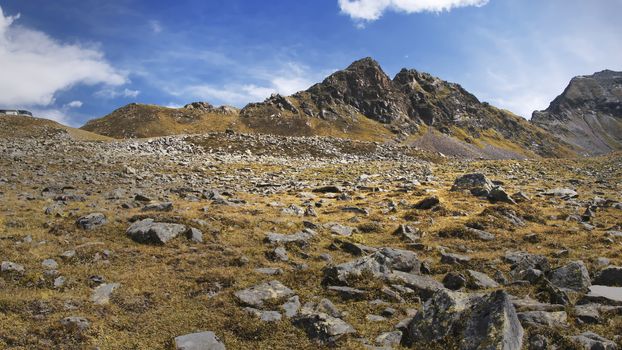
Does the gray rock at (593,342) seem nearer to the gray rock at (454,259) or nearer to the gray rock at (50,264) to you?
the gray rock at (454,259)

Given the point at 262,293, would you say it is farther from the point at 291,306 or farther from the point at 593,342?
the point at 593,342

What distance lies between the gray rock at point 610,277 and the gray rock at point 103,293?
55.6ft

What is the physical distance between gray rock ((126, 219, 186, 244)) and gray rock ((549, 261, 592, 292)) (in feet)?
50.9

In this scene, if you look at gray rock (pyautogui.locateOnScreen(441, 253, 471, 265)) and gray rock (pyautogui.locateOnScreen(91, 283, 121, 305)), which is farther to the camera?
gray rock (pyautogui.locateOnScreen(441, 253, 471, 265))

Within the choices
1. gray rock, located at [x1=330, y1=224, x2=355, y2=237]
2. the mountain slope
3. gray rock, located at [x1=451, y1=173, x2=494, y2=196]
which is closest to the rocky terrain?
gray rock, located at [x1=330, y1=224, x2=355, y2=237]

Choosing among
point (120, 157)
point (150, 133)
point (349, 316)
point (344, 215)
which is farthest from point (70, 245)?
point (150, 133)

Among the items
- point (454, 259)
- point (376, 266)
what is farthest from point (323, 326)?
point (454, 259)

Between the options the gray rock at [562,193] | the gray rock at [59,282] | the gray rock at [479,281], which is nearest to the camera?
the gray rock at [59,282]

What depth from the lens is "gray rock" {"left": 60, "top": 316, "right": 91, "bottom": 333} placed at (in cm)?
1118

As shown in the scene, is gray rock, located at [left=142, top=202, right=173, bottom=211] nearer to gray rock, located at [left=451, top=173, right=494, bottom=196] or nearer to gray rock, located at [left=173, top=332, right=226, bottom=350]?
gray rock, located at [left=173, top=332, right=226, bottom=350]

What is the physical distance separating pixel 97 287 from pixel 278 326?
6456 millimetres

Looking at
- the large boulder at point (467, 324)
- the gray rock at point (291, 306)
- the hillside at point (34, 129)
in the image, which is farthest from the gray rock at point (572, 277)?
the hillside at point (34, 129)

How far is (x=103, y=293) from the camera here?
44.7 ft

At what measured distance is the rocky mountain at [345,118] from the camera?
12144 centimetres
